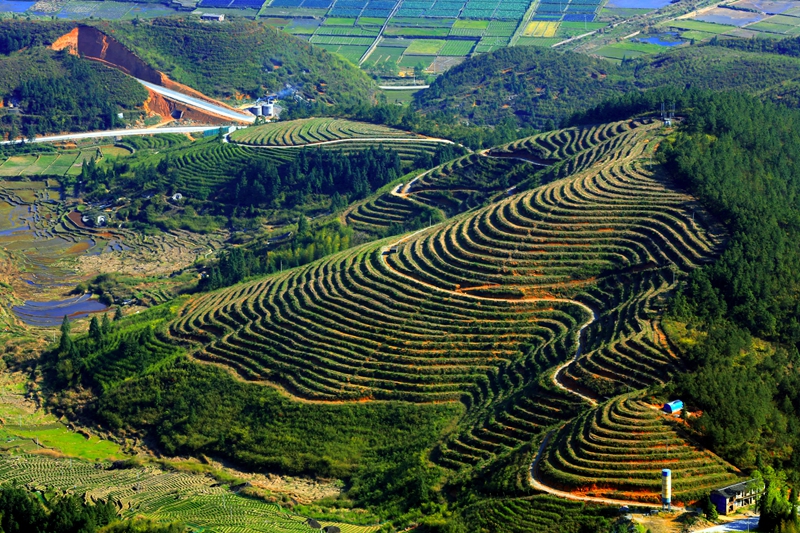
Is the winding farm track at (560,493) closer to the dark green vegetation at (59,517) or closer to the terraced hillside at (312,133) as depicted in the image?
the dark green vegetation at (59,517)

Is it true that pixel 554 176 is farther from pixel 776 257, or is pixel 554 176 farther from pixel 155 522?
pixel 155 522

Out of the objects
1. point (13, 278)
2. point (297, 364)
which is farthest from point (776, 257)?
point (13, 278)

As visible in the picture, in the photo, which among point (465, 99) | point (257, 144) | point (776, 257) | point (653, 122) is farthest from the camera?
point (465, 99)

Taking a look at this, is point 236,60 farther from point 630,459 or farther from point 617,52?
point 630,459

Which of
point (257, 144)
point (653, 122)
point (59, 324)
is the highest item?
point (653, 122)

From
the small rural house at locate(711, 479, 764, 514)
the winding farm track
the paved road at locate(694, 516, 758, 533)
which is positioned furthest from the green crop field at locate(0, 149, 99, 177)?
the paved road at locate(694, 516, 758, 533)

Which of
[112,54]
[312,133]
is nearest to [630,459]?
[312,133]
